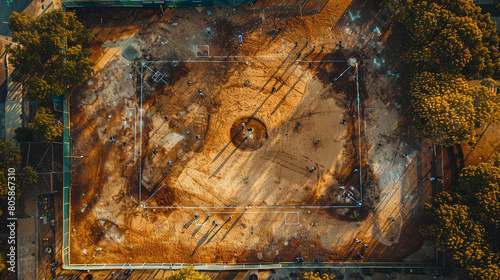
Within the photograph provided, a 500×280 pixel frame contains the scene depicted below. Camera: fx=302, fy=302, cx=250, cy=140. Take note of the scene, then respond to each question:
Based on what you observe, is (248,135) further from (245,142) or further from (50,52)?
(50,52)

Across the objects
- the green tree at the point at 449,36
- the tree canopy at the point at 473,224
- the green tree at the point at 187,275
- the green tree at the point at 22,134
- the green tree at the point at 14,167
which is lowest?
the green tree at the point at 187,275

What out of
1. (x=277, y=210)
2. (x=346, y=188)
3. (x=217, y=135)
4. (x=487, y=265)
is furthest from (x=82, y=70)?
(x=487, y=265)

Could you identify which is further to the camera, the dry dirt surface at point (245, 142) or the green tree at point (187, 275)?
the dry dirt surface at point (245, 142)

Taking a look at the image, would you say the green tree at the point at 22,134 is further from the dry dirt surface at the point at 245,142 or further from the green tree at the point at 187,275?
the green tree at the point at 187,275

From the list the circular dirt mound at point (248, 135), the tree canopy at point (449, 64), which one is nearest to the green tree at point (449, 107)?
the tree canopy at point (449, 64)

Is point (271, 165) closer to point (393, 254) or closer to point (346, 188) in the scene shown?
point (346, 188)

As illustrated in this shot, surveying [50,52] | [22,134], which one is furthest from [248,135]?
[22,134]
